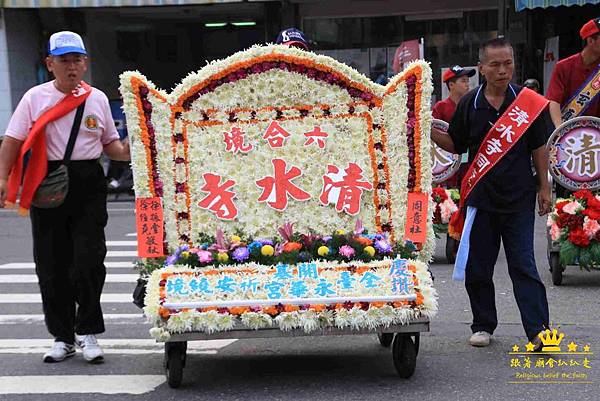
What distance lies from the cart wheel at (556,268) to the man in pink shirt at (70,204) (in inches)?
148

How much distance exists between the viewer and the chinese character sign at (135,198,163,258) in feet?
16.5

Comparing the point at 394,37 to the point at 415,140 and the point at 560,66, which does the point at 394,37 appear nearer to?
the point at 560,66

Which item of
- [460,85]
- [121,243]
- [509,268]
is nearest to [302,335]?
[509,268]

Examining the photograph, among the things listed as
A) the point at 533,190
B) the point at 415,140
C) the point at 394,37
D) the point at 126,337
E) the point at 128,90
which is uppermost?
the point at 394,37

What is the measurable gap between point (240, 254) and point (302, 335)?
1.98ft

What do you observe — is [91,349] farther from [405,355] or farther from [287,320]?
[405,355]

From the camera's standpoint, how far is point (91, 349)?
5.27 metres

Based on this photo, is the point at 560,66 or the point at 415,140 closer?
the point at 415,140

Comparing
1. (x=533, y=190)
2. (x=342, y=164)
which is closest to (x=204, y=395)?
(x=342, y=164)

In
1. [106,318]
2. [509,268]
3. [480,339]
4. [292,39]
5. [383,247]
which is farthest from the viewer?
[106,318]

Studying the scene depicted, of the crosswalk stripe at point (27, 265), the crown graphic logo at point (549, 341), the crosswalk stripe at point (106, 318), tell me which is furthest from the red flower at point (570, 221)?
the crosswalk stripe at point (27, 265)

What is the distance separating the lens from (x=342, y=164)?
5.16 metres

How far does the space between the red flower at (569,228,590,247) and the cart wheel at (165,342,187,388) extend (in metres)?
3.68

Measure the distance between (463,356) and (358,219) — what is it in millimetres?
1037
